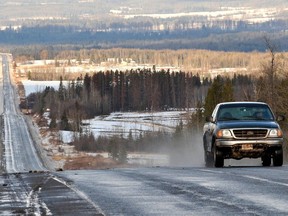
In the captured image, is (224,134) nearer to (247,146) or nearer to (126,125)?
(247,146)

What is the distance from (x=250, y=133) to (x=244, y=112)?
121cm

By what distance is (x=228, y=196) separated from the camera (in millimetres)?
13875

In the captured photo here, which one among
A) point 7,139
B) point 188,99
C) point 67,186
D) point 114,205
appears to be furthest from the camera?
point 188,99

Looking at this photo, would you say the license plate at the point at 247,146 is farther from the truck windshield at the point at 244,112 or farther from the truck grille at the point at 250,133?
the truck windshield at the point at 244,112

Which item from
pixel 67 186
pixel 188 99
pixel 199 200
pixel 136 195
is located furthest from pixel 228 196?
pixel 188 99

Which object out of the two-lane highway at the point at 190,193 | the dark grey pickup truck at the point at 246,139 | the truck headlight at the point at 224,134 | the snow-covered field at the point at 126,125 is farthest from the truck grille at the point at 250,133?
the snow-covered field at the point at 126,125

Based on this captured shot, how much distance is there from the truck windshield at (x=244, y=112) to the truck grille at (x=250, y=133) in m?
0.79

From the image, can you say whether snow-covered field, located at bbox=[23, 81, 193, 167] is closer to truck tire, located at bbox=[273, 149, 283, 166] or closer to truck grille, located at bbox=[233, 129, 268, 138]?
truck tire, located at bbox=[273, 149, 283, 166]

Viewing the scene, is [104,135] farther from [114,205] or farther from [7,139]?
[114,205]

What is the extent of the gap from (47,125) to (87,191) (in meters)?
145

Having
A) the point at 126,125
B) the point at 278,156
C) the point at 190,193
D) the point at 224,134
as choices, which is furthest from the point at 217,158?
the point at 126,125

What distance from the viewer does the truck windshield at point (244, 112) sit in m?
24.1

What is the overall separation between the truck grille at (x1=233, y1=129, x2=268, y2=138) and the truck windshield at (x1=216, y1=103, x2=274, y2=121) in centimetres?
79

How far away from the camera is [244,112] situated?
2431 centimetres
